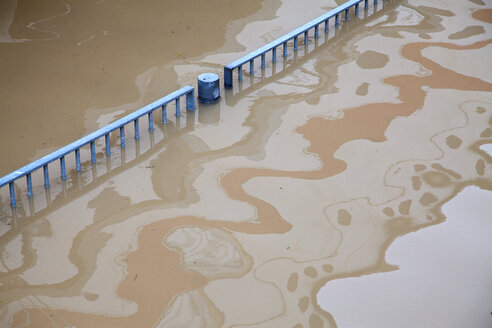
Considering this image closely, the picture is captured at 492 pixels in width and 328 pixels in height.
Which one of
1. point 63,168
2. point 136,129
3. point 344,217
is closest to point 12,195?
point 63,168

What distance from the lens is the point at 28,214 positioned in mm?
5000

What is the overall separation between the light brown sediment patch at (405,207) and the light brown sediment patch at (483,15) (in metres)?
3.25

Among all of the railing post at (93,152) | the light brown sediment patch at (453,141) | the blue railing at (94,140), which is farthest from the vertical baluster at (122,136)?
the light brown sediment patch at (453,141)

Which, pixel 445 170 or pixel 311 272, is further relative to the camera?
pixel 445 170

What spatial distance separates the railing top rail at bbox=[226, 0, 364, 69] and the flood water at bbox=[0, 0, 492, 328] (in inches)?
8.4

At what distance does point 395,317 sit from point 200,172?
5.82 feet

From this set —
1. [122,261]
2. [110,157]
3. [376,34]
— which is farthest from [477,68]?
[122,261]

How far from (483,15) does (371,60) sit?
1649 millimetres

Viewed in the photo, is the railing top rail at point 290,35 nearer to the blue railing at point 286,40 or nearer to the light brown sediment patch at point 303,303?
the blue railing at point 286,40

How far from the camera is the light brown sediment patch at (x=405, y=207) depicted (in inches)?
200

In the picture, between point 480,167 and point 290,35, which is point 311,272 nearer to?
point 480,167

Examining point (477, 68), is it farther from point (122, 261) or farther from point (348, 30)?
point (122, 261)

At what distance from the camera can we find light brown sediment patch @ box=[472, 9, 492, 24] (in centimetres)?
770

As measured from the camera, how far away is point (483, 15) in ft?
25.5
